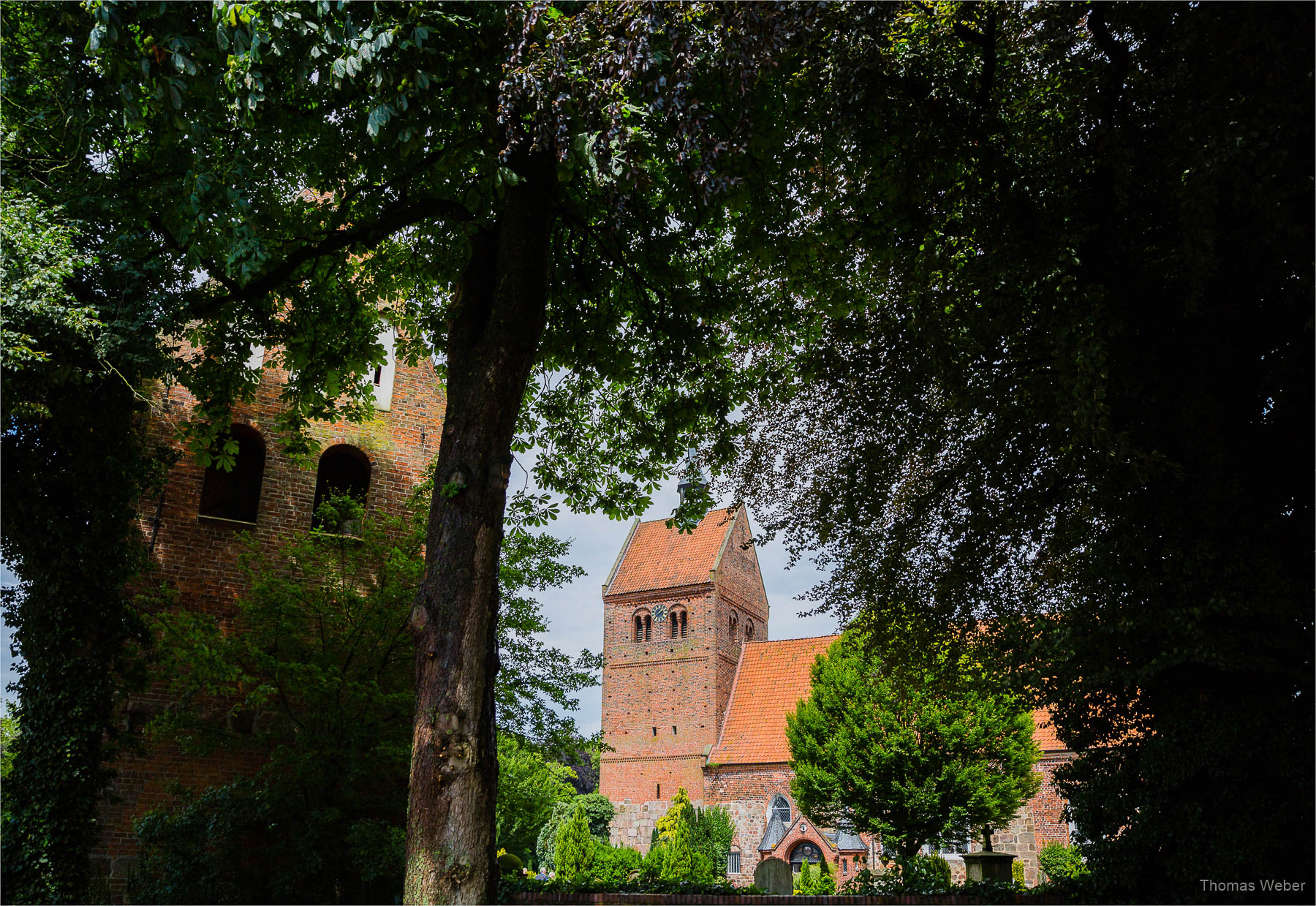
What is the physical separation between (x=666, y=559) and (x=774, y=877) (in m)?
29.1

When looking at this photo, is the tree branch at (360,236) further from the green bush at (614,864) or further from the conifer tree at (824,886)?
the conifer tree at (824,886)

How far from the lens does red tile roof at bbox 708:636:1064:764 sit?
124 ft

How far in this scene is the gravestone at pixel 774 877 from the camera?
642 inches

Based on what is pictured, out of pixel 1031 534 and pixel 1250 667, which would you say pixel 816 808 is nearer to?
pixel 1031 534

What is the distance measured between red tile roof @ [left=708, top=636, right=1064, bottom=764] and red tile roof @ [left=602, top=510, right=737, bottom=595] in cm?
442

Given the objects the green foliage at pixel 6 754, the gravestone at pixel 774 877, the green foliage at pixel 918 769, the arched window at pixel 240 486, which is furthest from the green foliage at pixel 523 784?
the green foliage at pixel 918 769

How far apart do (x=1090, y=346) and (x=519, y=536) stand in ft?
29.1

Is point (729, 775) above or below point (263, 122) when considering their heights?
below

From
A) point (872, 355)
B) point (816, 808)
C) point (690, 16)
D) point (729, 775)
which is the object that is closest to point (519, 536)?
point (872, 355)

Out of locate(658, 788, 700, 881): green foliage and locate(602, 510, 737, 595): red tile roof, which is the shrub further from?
locate(602, 510, 737, 595): red tile roof

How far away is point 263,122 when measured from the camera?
306 inches

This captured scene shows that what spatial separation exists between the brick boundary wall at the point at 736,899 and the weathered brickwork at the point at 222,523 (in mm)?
5238

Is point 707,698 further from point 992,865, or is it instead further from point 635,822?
point 992,865

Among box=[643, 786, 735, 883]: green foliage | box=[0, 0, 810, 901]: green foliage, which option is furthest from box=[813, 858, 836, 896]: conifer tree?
box=[0, 0, 810, 901]: green foliage
